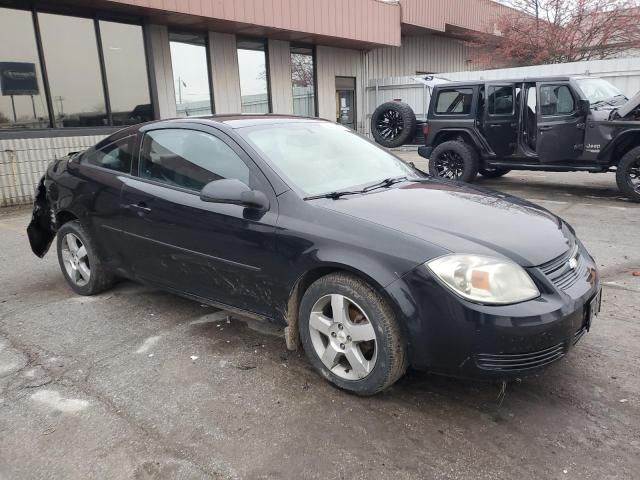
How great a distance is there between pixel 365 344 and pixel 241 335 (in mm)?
1140

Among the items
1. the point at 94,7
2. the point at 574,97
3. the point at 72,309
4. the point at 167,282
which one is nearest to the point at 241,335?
the point at 167,282

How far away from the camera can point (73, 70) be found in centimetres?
929

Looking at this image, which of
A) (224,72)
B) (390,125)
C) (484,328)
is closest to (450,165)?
(390,125)

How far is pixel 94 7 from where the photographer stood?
9344mm

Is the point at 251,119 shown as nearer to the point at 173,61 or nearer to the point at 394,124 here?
the point at 394,124

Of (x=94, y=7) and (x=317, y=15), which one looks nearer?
(x=94, y=7)

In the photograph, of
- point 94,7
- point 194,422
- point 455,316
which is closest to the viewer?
point 455,316

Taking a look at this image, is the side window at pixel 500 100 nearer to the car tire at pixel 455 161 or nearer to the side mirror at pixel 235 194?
the car tire at pixel 455 161

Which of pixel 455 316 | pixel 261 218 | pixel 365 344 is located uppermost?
pixel 261 218

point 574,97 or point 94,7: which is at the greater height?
point 94,7

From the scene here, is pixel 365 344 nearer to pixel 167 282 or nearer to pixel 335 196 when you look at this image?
pixel 335 196

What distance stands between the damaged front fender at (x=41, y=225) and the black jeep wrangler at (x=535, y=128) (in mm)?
6750

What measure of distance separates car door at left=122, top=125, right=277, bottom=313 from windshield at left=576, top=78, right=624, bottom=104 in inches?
267

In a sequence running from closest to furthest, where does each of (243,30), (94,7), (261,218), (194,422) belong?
(194,422), (261,218), (94,7), (243,30)
